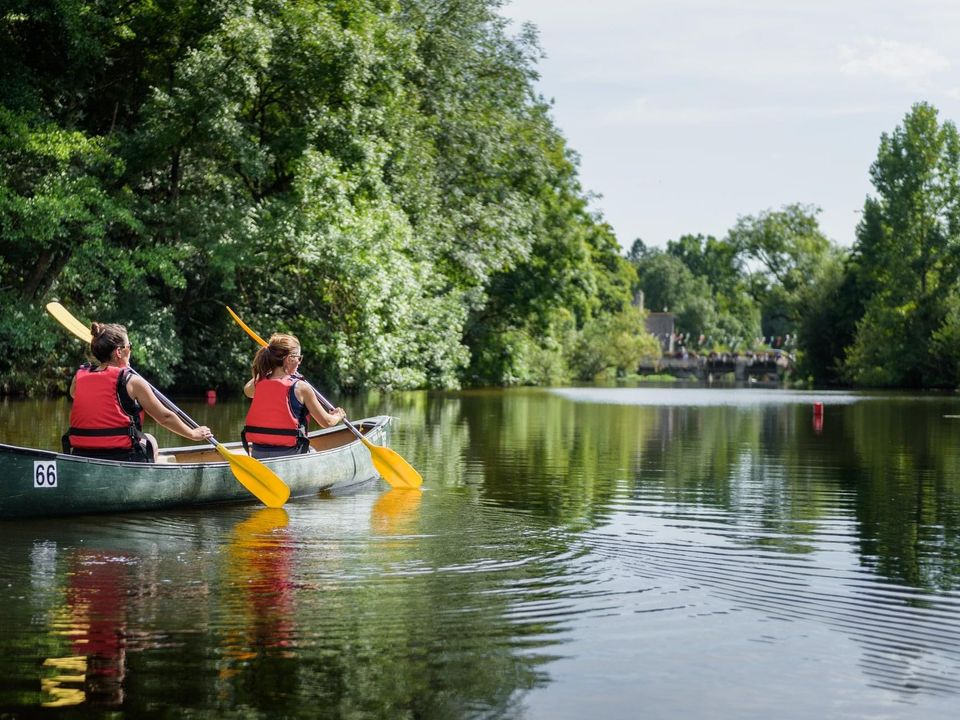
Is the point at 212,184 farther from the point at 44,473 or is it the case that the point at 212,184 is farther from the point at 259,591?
the point at 259,591

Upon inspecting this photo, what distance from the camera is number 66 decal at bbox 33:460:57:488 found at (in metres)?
10.1

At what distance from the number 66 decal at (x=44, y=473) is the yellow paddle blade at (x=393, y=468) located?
395cm

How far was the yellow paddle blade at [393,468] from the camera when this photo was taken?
13508mm

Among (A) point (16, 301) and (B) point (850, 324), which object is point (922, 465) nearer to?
(A) point (16, 301)

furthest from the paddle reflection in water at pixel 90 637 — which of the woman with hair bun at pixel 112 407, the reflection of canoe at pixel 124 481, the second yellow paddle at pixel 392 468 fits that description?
the second yellow paddle at pixel 392 468

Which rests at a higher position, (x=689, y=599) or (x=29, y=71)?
(x=29, y=71)

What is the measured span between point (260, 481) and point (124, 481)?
1.41m

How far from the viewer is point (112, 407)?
10.7 metres

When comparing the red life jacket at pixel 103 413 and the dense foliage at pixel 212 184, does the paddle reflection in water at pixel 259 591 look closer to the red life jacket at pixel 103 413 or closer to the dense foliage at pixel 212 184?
the red life jacket at pixel 103 413

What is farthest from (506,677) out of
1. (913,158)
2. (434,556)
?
(913,158)

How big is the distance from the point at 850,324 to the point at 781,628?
2916 inches

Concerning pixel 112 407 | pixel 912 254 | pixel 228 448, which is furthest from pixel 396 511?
pixel 912 254

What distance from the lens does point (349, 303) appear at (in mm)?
29500

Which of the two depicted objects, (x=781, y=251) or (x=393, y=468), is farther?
(x=781, y=251)
